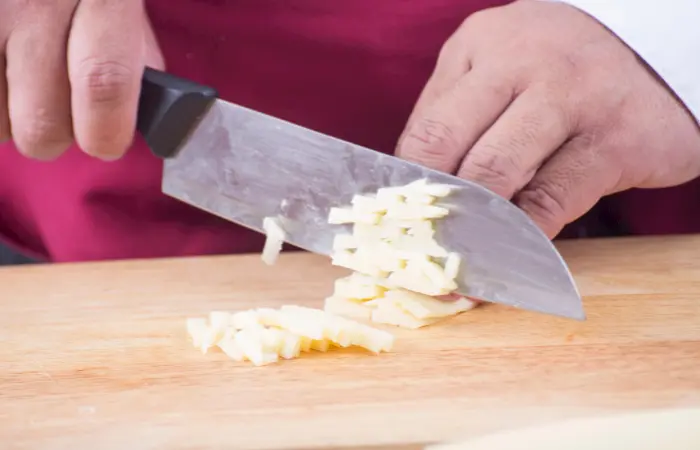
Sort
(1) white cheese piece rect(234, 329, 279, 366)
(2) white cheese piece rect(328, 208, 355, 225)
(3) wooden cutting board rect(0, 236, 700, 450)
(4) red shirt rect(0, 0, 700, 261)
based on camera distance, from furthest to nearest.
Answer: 1. (4) red shirt rect(0, 0, 700, 261)
2. (2) white cheese piece rect(328, 208, 355, 225)
3. (1) white cheese piece rect(234, 329, 279, 366)
4. (3) wooden cutting board rect(0, 236, 700, 450)

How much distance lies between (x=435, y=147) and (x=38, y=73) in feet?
1.57

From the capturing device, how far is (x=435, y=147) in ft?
3.35

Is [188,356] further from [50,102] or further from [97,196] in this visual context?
[97,196]

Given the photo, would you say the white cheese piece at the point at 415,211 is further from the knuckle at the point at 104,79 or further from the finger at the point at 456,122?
the knuckle at the point at 104,79

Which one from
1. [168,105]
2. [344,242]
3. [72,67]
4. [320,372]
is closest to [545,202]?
[344,242]

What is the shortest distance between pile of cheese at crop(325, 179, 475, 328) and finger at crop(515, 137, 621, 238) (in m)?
0.14

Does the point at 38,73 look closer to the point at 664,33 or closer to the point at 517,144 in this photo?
the point at 517,144

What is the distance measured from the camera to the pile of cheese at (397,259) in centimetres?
99

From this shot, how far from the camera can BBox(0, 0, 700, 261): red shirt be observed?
1282 mm

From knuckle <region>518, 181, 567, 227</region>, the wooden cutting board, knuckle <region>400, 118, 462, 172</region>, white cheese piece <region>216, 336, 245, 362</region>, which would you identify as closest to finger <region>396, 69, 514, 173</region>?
knuckle <region>400, 118, 462, 172</region>

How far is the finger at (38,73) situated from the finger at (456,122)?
16.7 inches

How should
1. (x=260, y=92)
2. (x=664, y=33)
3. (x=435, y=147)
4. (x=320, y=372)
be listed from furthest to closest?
(x=260, y=92), (x=664, y=33), (x=435, y=147), (x=320, y=372)

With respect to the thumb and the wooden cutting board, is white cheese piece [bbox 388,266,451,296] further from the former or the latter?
the thumb

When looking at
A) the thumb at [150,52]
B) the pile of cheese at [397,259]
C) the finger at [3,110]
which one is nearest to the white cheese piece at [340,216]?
the pile of cheese at [397,259]
